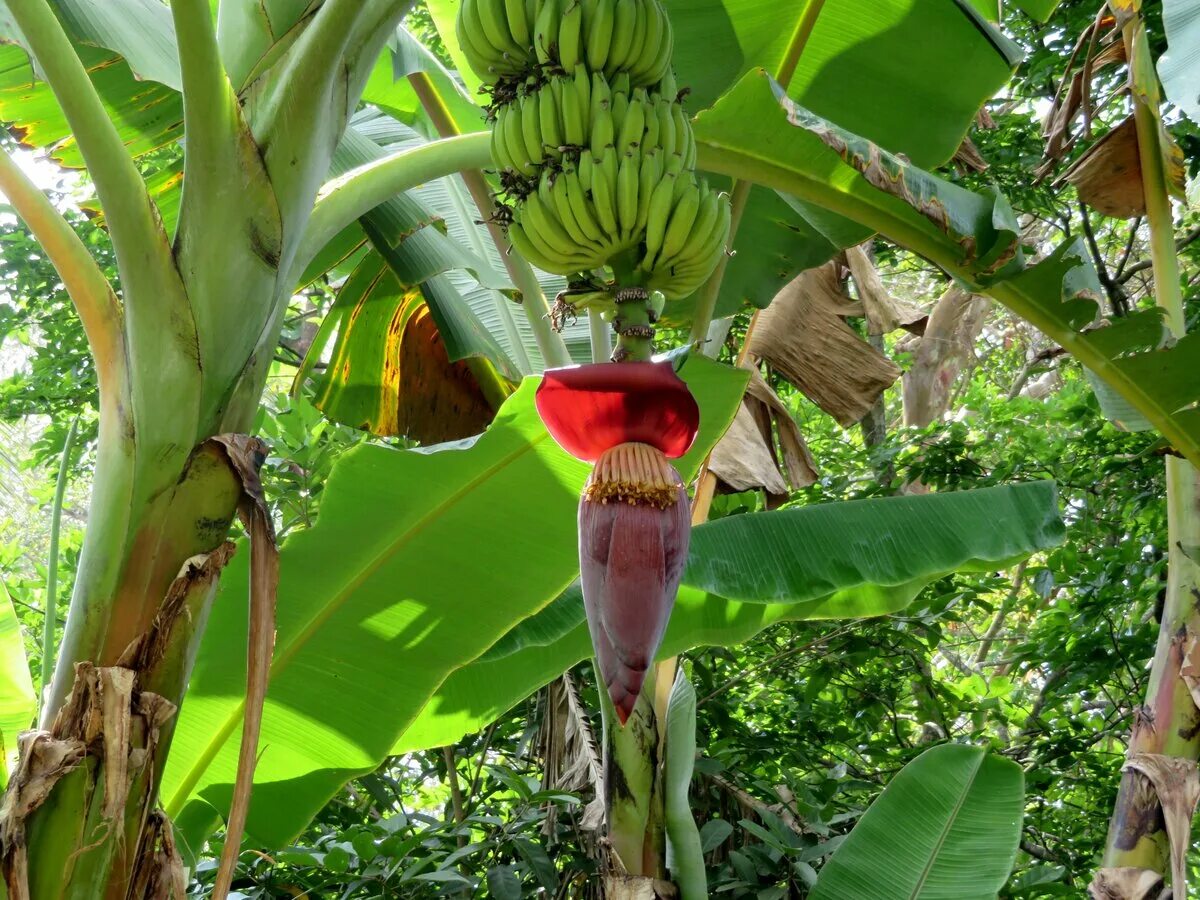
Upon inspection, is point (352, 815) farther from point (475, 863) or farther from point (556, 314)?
point (556, 314)

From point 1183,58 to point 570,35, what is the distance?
2.71 feet

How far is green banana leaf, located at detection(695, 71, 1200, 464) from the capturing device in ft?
3.80

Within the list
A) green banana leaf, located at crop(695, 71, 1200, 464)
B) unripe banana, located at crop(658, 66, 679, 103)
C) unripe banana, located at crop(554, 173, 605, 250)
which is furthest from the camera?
green banana leaf, located at crop(695, 71, 1200, 464)

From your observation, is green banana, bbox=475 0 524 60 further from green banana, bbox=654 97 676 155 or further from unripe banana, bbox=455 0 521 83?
green banana, bbox=654 97 676 155

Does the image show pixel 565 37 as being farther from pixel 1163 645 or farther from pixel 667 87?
pixel 1163 645

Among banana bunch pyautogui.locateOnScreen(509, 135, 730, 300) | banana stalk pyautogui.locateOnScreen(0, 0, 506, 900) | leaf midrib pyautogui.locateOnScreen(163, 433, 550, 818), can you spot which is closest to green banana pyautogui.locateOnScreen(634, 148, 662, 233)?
banana bunch pyautogui.locateOnScreen(509, 135, 730, 300)

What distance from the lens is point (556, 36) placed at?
914 mm

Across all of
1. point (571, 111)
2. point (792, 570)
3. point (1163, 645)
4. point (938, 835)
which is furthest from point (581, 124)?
point (1163, 645)

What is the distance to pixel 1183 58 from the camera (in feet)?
4.16

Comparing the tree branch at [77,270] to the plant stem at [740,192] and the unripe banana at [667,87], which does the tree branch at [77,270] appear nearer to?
the unripe banana at [667,87]

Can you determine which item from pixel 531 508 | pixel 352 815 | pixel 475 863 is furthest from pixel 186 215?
pixel 352 815

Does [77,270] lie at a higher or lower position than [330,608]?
higher

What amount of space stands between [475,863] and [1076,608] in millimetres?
1494

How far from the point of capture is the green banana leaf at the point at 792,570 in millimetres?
1384
